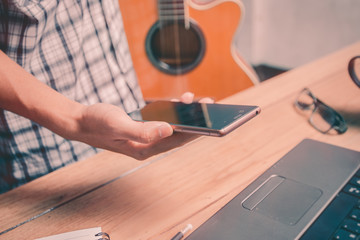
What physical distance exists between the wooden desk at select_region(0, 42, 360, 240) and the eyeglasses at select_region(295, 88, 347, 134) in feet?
0.05

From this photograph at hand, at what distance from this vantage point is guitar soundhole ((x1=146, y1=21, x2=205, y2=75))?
124cm

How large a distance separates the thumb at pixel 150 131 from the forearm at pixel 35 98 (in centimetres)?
11

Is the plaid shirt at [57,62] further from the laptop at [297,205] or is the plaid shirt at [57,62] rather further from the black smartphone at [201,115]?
the laptop at [297,205]

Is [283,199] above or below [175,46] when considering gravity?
below

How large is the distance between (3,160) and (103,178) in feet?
1.02

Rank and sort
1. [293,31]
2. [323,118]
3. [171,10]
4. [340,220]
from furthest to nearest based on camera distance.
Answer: [293,31] < [171,10] < [323,118] < [340,220]

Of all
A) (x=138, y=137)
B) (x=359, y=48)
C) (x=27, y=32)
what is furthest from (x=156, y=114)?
(x=359, y=48)

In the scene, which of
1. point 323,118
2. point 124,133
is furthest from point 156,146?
point 323,118

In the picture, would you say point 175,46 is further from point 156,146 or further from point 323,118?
point 156,146

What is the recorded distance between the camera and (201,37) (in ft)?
4.08

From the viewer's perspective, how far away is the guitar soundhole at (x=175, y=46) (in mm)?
1243

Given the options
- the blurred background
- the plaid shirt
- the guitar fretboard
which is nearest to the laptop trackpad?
the plaid shirt

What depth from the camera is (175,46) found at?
126 cm

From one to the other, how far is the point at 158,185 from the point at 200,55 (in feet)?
2.97
